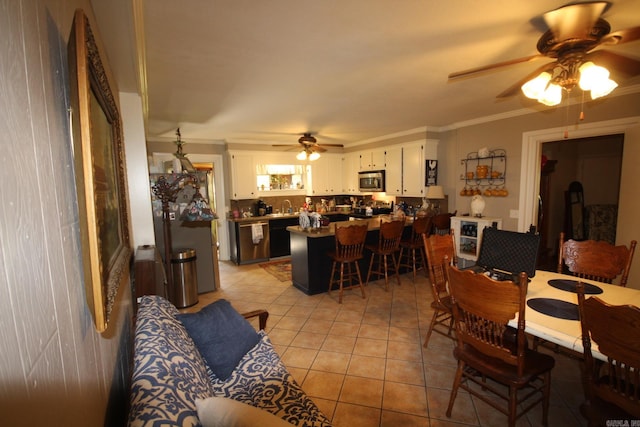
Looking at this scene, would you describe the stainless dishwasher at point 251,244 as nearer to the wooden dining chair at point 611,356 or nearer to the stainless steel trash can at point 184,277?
the stainless steel trash can at point 184,277

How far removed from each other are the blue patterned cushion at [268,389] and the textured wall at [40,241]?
0.74 meters

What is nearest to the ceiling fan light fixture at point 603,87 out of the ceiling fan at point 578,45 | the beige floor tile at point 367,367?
the ceiling fan at point 578,45

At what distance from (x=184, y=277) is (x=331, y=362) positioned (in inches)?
87.8

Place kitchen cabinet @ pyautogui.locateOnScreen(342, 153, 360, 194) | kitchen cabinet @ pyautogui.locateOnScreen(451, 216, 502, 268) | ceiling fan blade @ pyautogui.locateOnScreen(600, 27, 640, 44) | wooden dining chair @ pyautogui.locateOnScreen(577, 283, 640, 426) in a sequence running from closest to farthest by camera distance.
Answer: wooden dining chair @ pyautogui.locateOnScreen(577, 283, 640, 426)
ceiling fan blade @ pyautogui.locateOnScreen(600, 27, 640, 44)
kitchen cabinet @ pyautogui.locateOnScreen(451, 216, 502, 268)
kitchen cabinet @ pyautogui.locateOnScreen(342, 153, 360, 194)

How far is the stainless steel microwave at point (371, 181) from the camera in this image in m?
6.23

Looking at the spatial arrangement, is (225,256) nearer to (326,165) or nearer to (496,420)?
(326,165)

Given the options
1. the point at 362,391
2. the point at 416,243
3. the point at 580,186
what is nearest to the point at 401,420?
the point at 362,391

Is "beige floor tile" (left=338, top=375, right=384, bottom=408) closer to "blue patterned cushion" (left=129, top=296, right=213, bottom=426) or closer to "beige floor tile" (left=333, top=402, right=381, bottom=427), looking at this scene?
"beige floor tile" (left=333, top=402, right=381, bottom=427)

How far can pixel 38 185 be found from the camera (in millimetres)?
589

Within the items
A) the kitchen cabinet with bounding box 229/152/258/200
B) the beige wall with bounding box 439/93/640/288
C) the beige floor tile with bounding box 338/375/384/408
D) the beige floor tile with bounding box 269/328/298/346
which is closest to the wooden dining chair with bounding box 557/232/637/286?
the beige wall with bounding box 439/93/640/288

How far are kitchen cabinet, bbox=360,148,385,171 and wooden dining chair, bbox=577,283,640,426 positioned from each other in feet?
16.6

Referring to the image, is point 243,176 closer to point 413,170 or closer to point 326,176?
point 326,176

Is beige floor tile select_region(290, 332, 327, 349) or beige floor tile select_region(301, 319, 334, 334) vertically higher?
beige floor tile select_region(301, 319, 334, 334)

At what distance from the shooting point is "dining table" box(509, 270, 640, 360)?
1503 mm
